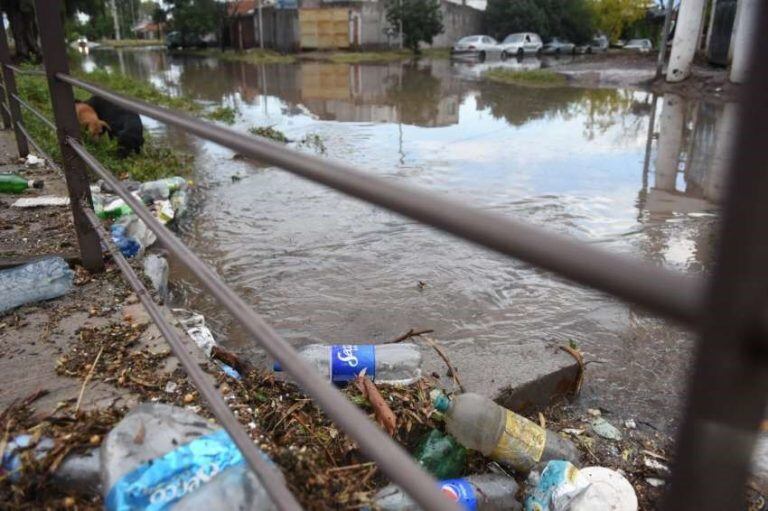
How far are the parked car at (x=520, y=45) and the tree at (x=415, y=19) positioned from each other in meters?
4.54

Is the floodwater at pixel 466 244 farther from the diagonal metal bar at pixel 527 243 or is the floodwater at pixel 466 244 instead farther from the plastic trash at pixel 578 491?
the plastic trash at pixel 578 491

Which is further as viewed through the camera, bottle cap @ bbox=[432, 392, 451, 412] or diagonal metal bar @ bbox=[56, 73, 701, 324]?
bottle cap @ bbox=[432, 392, 451, 412]

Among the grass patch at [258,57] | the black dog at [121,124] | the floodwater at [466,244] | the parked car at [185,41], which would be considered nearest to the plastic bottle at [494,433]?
the floodwater at [466,244]

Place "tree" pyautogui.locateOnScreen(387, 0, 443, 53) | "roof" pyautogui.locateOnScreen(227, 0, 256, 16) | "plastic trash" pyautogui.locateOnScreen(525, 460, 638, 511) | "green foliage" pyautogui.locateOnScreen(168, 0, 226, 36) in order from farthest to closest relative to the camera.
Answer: "roof" pyautogui.locateOnScreen(227, 0, 256, 16) → "green foliage" pyautogui.locateOnScreen(168, 0, 226, 36) → "tree" pyautogui.locateOnScreen(387, 0, 443, 53) → "plastic trash" pyautogui.locateOnScreen(525, 460, 638, 511)

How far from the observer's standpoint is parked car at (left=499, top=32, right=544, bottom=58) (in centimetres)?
3481

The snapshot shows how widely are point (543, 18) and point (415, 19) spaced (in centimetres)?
1258

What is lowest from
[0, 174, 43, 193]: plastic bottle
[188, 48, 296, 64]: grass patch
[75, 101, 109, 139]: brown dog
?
[0, 174, 43, 193]: plastic bottle

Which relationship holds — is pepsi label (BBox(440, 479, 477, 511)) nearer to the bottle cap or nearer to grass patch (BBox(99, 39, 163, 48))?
the bottle cap

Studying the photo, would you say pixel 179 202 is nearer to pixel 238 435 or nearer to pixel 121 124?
pixel 121 124

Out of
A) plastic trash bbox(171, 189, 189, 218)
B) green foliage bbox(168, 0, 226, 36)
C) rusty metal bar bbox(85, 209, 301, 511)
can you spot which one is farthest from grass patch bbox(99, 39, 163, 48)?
rusty metal bar bbox(85, 209, 301, 511)

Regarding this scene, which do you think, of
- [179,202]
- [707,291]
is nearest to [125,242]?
[179,202]

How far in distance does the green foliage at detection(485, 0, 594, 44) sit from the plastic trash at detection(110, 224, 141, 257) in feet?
145

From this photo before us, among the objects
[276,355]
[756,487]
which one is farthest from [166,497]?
[756,487]

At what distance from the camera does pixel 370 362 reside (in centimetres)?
248
